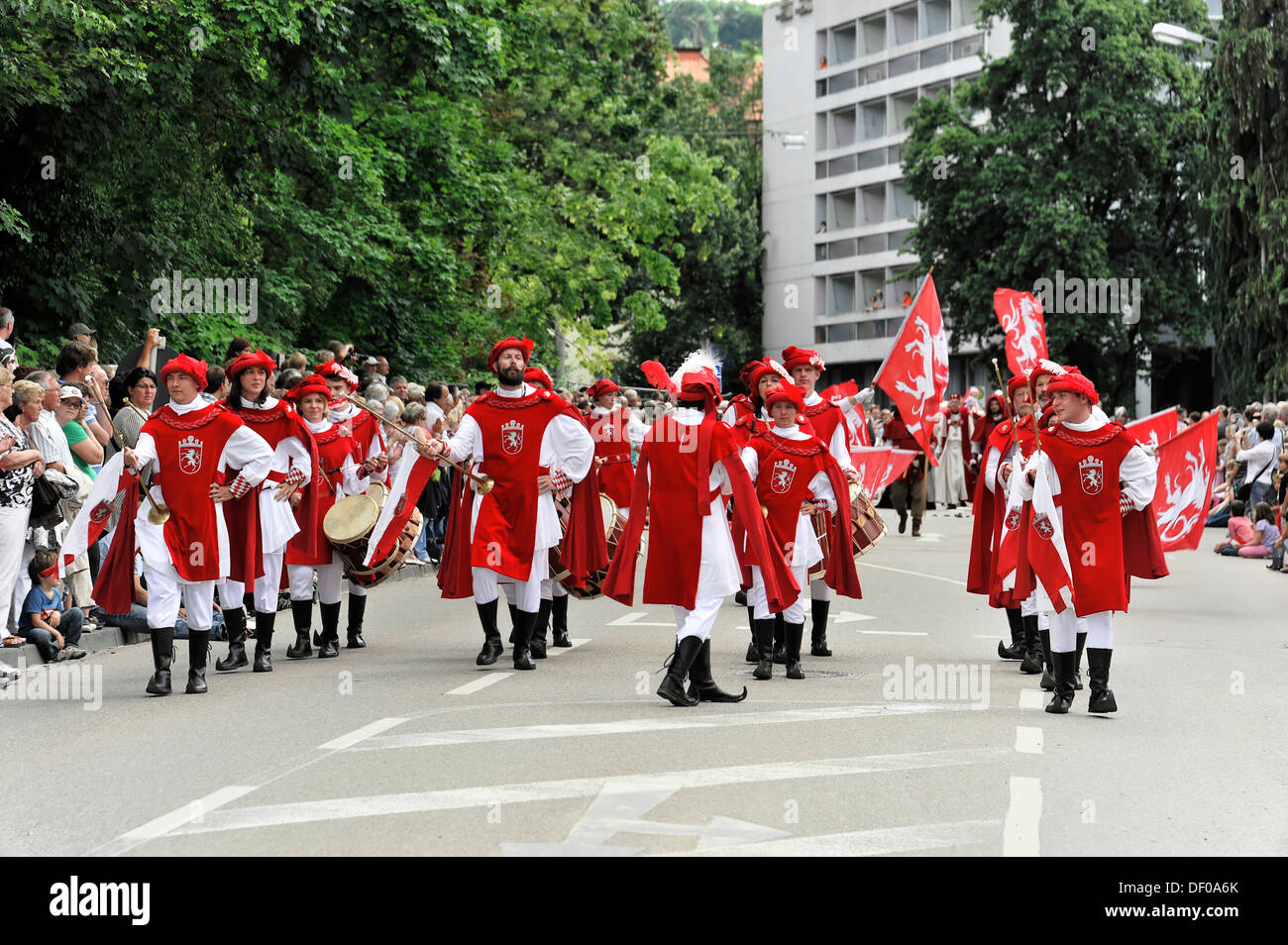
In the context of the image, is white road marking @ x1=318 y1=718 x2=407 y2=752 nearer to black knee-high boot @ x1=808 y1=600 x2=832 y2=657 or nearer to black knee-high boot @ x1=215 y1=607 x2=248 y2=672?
black knee-high boot @ x1=215 y1=607 x2=248 y2=672

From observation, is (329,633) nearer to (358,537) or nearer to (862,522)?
(358,537)

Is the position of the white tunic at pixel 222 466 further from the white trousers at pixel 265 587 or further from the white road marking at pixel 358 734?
the white road marking at pixel 358 734

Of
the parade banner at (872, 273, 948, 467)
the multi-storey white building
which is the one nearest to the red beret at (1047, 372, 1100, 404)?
the parade banner at (872, 273, 948, 467)

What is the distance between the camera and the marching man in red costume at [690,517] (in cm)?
948

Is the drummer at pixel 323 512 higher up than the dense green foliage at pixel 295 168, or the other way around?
the dense green foliage at pixel 295 168

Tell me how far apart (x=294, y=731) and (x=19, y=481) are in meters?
3.32

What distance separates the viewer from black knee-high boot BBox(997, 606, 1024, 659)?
11555mm

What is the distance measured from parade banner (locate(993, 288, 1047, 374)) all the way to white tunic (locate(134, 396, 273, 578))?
6.07 m

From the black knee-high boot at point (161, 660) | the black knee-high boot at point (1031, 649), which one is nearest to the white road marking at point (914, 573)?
the black knee-high boot at point (1031, 649)

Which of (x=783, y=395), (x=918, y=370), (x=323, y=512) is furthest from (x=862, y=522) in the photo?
(x=323, y=512)

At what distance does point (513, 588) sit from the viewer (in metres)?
11.4

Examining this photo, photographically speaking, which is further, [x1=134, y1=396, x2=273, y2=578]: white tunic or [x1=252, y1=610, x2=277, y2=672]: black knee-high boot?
[x1=252, y1=610, x2=277, y2=672]: black knee-high boot

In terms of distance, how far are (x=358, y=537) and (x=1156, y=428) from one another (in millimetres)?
6745

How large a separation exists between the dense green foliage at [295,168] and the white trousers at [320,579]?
553 centimetres
